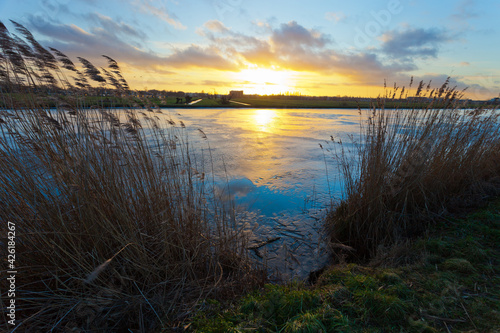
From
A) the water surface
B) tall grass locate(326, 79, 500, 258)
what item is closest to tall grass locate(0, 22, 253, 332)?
the water surface

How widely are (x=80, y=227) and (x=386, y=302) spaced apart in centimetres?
259

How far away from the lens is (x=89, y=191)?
2.20 meters

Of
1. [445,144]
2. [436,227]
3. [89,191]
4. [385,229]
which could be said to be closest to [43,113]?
[89,191]

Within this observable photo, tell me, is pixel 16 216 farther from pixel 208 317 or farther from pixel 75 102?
pixel 208 317

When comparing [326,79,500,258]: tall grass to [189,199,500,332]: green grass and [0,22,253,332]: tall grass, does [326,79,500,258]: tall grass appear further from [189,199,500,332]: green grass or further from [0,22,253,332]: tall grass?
[0,22,253,332]: tall grass

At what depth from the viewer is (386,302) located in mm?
1752

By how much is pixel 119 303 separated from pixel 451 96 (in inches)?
206

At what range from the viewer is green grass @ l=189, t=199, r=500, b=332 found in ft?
5.26

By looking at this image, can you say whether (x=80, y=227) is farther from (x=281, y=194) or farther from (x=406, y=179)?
(x=406, y=179)

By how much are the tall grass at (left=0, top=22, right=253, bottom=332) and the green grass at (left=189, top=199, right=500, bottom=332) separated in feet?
1.67

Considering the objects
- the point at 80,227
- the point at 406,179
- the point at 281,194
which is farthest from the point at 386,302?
the point at 281,194

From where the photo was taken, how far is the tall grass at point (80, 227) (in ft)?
6.21

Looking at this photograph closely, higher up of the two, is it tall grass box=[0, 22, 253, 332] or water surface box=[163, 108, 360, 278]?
tall grass box=[0, 22, 253, 332]

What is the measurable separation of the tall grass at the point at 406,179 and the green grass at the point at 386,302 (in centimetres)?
69
